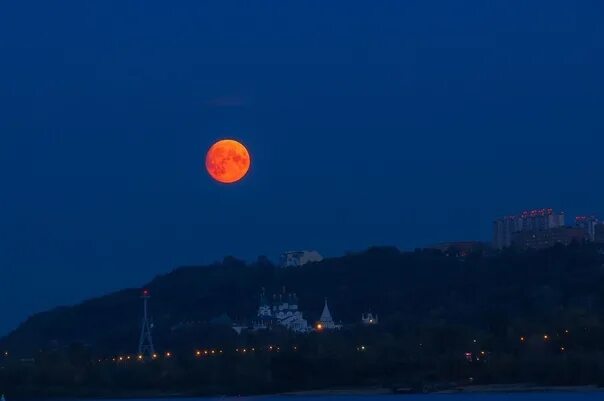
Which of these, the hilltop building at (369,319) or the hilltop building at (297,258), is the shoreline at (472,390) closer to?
the hilltop building at (369,319)

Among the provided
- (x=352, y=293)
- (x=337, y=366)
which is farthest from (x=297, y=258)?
(x=337, y=366)

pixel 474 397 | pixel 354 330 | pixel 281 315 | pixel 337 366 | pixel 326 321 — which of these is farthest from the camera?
pixel 281 315

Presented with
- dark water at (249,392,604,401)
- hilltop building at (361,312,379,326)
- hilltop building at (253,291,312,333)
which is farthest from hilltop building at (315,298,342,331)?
dark water at (249,392,604,401)

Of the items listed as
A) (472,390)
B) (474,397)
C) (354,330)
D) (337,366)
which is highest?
(354,330)

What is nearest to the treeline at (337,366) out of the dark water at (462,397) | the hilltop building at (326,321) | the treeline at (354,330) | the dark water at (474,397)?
the treeline at (354,330)

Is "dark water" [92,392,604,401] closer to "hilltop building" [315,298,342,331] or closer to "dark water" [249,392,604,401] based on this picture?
"dark water" [249,392,604,401]

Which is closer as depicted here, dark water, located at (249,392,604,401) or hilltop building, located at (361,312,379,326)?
dark water, located at (249,392,604,401)

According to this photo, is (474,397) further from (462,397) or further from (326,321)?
(326,321)

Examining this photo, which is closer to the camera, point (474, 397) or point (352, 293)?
point (474, 397)
